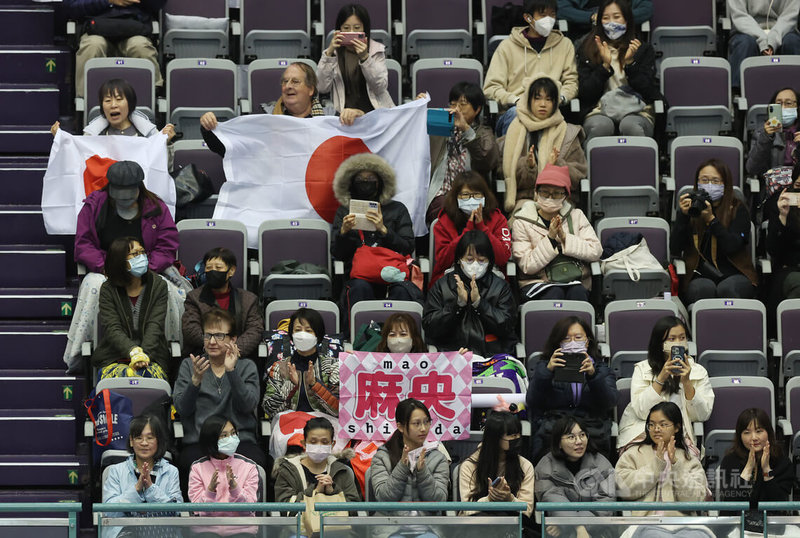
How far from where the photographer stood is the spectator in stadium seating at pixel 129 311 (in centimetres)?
1197

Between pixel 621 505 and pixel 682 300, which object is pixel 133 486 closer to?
pixel 621 505

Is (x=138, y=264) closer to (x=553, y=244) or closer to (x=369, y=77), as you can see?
(x=369, y=77)

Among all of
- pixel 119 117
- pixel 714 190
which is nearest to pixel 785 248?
pixel 714 190

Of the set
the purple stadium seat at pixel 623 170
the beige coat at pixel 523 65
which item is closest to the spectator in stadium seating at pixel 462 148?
the beige coat at pixel 523 65

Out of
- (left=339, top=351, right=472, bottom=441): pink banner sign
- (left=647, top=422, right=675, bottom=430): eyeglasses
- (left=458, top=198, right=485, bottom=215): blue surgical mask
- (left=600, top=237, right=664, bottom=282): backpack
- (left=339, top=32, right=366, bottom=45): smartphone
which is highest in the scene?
(left=339, top=32, right=366, bottom=45): smartphone

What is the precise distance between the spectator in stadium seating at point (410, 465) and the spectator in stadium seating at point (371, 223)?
1.61 meters

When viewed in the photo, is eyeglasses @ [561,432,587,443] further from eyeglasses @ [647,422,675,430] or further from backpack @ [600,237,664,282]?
backpack @ [600,237,664,282]

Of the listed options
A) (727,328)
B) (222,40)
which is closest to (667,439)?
(727,328)

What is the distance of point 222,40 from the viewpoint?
14.8m

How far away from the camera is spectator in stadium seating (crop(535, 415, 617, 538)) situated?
1105 cm

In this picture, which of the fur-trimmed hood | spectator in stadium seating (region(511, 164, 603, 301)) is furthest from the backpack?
the fur-trimmed hood

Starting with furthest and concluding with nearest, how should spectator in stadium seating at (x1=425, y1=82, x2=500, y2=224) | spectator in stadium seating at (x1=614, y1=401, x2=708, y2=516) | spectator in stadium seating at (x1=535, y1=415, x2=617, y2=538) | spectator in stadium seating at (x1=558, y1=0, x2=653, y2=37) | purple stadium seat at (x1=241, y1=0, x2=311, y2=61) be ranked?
spectator in stadium seating at (x1=558, y1=0, x2=653, y2=37) → purple stadium seat at (x1=241, y1=0, x2=311, y2=61) → spectator in stadium seating at (x1=425, y1=82, x2=500, y2=224) → spectator in stadium seating at (x1=614, y1=401, x2=708, y2=516) → spectator in stadium seating at (x1=535, y1=415, x2=617, y2=538)

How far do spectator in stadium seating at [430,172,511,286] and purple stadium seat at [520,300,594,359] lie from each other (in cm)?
53

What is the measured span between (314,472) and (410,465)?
1.87ft
